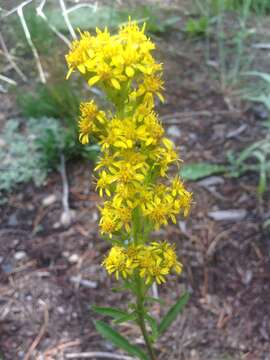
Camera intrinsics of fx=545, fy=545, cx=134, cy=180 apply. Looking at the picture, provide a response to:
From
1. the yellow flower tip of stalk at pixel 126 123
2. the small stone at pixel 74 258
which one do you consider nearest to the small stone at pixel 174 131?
the small stone at pixel 74 258

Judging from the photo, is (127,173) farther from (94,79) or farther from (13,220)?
(13,220)

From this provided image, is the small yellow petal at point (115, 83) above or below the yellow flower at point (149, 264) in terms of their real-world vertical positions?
above

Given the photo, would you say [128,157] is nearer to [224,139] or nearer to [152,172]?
[152,172]

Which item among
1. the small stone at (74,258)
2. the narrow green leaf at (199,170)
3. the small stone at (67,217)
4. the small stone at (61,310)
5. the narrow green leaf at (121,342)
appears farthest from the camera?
→ the narrow green leaf at (199,170)

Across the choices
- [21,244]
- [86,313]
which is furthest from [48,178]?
[86,313]

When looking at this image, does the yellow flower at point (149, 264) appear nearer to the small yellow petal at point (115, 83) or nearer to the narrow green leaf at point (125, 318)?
the narrow green leaf at point (125, 318)

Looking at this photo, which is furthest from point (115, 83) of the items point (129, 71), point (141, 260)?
point (141, 260)

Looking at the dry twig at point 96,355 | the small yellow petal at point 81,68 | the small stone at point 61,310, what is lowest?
the dry twig at point 96,355

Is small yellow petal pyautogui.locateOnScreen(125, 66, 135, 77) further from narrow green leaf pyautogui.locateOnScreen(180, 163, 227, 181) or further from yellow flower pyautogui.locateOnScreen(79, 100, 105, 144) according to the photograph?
narrow green leaf pyautogui.locateOnScreen(180, 163, 227, 181)
